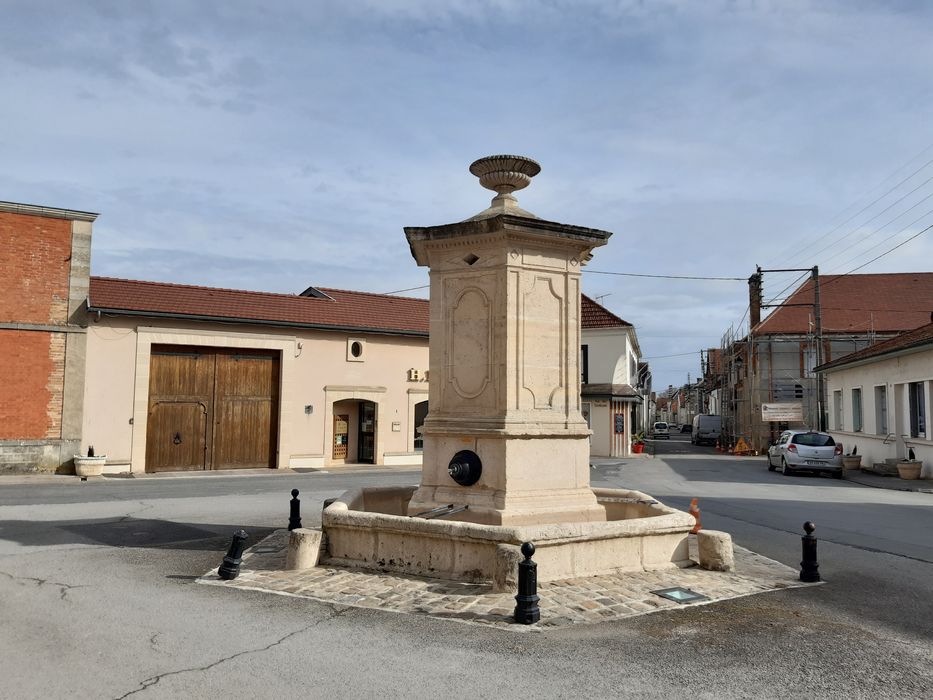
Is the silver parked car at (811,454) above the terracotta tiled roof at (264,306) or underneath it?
underneath

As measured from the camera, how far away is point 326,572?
717 centimetres

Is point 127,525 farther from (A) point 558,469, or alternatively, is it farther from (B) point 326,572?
(A) point 558,469

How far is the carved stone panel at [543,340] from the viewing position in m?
8.05

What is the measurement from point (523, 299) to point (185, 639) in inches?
190

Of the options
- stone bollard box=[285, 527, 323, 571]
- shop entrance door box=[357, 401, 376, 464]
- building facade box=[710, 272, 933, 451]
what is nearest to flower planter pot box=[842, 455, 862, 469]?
building facade box=[710, 272, 933, 451]

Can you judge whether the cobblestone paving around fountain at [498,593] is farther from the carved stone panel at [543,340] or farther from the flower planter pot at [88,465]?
the flower planter pot at [88,465]

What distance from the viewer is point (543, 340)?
8.20m

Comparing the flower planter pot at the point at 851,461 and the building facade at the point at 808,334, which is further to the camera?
the building facade at the point at 808,334

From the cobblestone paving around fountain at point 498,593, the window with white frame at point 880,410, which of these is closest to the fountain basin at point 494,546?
the cobblestone paving around fountain at point 498,593

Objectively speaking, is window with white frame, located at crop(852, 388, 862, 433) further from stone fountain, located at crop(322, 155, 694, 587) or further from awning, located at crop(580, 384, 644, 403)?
stone fountain, located at crop(322, 155, 694, 587)

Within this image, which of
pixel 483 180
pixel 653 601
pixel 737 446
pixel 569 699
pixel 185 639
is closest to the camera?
pixel 569 699

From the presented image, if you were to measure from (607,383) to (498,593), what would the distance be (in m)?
27.3

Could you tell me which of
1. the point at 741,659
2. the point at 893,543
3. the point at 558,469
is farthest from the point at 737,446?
the point at 741,659

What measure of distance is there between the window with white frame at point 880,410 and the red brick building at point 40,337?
26311mm
